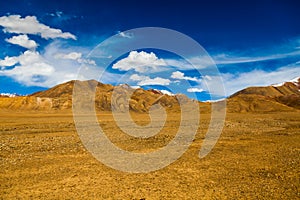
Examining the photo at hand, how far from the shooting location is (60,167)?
17406 millimetres

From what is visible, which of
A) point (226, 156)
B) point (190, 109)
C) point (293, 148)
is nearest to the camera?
point (226, 156)

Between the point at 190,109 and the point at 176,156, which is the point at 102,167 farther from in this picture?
the point at 190,109

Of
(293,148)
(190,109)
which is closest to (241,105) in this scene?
(190,109)

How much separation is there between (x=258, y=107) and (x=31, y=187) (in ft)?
466

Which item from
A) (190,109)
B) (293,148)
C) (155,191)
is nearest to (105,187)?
(155,191)

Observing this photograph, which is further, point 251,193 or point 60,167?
point 60,167

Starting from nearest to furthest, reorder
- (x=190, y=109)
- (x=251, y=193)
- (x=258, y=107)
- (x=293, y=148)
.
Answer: (x=251, y=193), (x=293, y=148), (x=190, y=109), (x=258, y=107)

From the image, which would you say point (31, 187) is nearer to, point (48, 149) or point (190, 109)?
point (48, 149)

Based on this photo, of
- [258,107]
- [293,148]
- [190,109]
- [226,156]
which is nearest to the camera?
[226,156]

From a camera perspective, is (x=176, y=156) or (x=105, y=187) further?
(x=176, y=156)

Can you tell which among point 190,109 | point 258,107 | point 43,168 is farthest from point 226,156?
point 258,107

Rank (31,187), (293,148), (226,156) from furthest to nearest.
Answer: (293,148) < (226,156) < (31,187)

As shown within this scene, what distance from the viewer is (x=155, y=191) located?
1269 centimetres

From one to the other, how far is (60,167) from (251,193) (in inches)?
444
